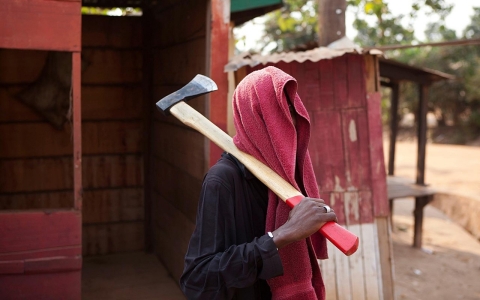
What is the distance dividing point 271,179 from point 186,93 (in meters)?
0.60

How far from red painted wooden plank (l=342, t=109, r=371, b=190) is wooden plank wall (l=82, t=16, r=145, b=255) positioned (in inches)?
111

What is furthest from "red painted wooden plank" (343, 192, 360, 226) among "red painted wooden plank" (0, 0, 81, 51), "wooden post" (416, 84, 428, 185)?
"wooden post" (416, 84, 428, 185)

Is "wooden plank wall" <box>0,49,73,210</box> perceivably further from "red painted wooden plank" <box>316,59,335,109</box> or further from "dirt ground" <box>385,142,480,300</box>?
"dirt ground" <box>385,142,480,300</box>

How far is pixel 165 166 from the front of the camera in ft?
19.7

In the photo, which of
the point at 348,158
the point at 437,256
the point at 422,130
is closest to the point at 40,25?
the point at 348,158

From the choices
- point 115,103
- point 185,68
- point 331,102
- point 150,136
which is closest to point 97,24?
point 115,103

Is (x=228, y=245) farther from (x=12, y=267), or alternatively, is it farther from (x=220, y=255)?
(x=12, y=267)

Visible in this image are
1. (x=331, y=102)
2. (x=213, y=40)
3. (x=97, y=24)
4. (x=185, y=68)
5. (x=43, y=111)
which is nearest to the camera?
(x=213, y=40)

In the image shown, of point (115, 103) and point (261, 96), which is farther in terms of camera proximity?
point (115, 103)

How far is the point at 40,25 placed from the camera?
3543 mm

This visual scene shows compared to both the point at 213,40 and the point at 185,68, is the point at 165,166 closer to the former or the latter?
the point at 185,68

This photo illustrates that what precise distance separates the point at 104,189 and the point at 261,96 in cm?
502

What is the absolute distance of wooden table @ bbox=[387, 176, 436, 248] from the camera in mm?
8203

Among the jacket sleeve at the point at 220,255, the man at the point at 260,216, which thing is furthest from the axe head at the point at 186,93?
the jacket sleeve at the point at 220,255
